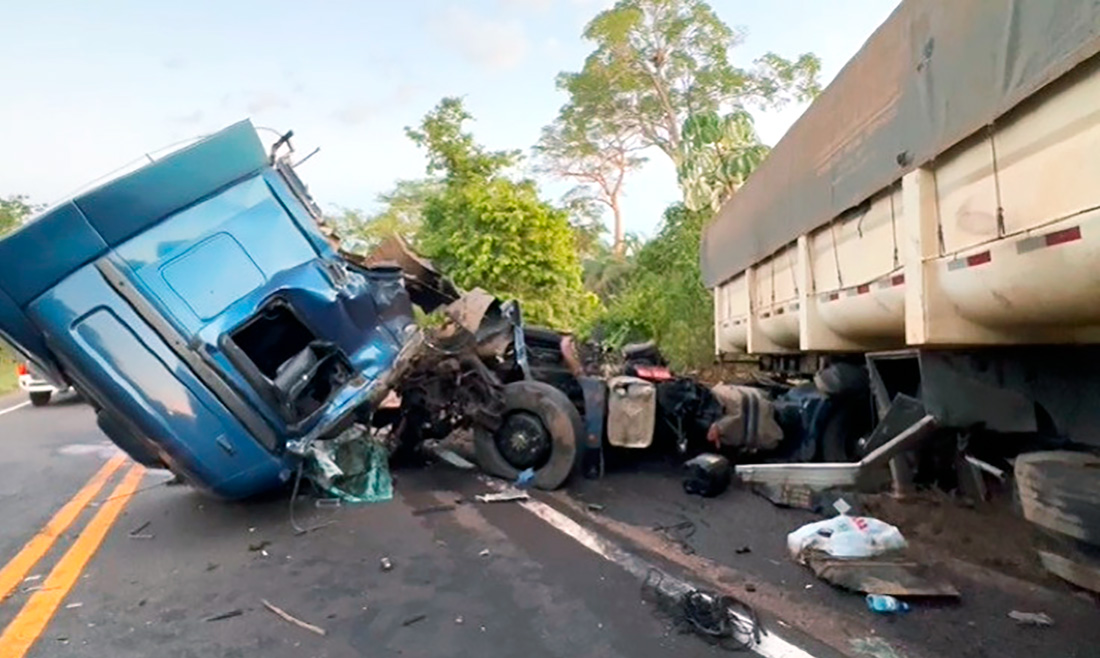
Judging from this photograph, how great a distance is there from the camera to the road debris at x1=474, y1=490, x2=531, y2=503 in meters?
6.15

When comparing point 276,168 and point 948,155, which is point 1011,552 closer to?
point 948,155

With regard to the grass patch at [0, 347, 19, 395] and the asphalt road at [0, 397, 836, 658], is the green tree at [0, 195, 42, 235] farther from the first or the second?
the asphalt road at [0, 397, 836, 658]

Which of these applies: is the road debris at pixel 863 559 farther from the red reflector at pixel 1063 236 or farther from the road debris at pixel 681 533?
the red reflector at pixel 1063 236


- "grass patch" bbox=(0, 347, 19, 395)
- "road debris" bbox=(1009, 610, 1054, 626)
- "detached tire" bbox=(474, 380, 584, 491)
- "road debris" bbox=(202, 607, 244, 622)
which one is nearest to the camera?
"road debris" bbox=(1009, 610, 1054, 626)

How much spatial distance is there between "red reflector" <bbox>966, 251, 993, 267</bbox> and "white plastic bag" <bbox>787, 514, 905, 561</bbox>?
1885 millimetres

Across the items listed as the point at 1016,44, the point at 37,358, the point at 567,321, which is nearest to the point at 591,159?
the point at 567,321

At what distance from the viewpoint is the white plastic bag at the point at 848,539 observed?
13.9 feet

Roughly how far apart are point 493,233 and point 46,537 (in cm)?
1310

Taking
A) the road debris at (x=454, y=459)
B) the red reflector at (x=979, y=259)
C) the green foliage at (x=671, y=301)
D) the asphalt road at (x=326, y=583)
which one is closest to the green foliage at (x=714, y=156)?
the green foliage at (x=671, y=301)

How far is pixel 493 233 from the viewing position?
→ 17875 mm

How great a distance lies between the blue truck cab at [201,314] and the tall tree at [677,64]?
2121cm

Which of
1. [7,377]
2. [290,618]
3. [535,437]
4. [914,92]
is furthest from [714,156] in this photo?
[7,377]

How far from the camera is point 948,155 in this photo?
3.09 metres

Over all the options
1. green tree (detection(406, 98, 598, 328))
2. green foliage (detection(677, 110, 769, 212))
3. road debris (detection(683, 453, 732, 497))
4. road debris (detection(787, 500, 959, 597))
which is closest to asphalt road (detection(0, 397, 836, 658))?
road debris (detection(787, 500, 959, 597))
